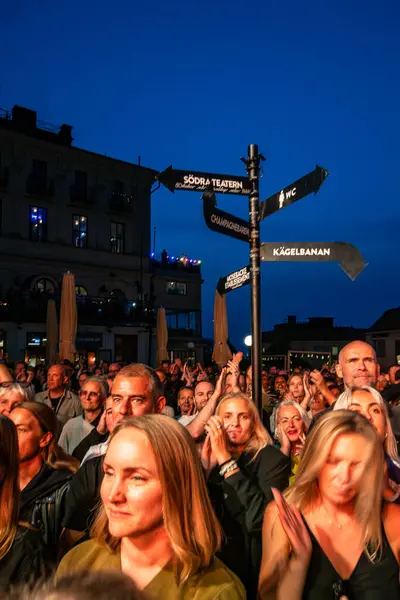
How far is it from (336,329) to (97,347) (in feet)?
126

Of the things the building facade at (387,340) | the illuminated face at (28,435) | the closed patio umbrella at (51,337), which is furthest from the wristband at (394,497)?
the building facade at (387,340)

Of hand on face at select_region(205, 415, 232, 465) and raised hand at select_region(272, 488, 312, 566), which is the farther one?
hand on face at select_region(205, 415, 232, 465)

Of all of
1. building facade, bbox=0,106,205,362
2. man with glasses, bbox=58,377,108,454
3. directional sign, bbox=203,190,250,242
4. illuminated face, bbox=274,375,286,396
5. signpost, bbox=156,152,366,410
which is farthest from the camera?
building facade, bbox=0,106,205,362

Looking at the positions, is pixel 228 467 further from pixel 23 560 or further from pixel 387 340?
pixel 387 340

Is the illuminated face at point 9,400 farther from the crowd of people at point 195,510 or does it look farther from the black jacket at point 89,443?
the crowd of people at point 195,510

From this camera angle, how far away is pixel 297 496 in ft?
8.30

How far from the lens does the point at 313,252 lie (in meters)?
5.32

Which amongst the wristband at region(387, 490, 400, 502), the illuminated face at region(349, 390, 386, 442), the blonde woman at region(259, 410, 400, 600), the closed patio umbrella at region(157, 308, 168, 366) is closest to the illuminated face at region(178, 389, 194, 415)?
the illuminated face at region(349, 390, 386, 442)

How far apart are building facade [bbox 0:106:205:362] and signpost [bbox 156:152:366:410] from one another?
900 inches

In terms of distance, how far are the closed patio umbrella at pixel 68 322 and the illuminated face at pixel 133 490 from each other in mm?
16964


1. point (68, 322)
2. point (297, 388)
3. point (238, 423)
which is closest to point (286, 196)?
point (238, 423)

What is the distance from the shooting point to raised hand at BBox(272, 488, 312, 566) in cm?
220

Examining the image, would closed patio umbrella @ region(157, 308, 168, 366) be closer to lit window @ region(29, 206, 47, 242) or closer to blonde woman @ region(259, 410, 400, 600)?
lit window @ region(29, 206, 47, 242)

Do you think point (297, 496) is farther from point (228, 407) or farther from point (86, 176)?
point (86, 176)
